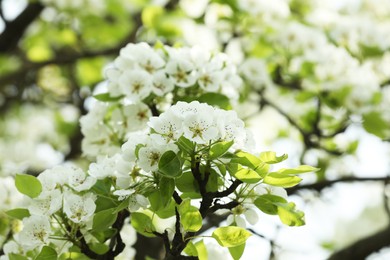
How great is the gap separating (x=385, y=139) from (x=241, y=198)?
1.87 meters

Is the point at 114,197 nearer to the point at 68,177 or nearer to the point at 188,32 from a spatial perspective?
the point at 68,177

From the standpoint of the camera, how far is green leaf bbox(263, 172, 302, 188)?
1.75 meters

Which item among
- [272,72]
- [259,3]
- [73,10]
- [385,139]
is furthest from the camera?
[73,10]

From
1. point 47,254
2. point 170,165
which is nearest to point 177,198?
point 170,165

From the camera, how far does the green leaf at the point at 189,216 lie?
1710 millimetres

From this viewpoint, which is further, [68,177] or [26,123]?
[26,123]

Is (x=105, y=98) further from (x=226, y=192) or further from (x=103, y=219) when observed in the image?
(x=226, y=192)

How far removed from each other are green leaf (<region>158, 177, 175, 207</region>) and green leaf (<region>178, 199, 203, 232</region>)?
0.04 metres

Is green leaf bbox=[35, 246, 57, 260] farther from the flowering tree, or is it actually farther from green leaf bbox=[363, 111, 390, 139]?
green leaf bbox=[363, 111, 390, 139]

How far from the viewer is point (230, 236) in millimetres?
1758

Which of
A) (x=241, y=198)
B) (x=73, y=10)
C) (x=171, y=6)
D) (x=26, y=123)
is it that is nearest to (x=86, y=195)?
(x=241, y=198)

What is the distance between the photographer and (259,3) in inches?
146

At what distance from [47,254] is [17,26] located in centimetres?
350

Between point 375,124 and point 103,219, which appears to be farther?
point 375,124
